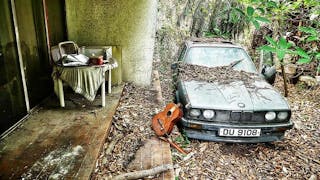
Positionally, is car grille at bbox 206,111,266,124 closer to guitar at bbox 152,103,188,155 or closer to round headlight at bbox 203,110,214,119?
round headlight at bbox 203,110,214,119

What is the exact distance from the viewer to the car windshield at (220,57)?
194 inches

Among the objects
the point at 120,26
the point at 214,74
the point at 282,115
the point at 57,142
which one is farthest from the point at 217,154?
the point at 120,26

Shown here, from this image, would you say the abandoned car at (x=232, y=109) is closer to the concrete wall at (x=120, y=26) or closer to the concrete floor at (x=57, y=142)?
the concrete floor at (x=57, y=142)

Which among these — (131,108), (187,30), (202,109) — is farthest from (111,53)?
(187,30)

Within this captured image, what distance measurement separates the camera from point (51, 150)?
120 inches

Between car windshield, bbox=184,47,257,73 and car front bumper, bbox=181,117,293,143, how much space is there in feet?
4.89

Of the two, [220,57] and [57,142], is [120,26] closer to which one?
[220,57]

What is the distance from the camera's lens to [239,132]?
3.66 m

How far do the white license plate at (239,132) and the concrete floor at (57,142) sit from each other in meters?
1.68

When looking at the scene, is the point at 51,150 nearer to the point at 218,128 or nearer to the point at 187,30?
the point at 218,128

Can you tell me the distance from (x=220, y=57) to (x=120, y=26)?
224cm

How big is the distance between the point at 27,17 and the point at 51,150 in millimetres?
2150

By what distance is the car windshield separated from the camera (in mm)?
4940

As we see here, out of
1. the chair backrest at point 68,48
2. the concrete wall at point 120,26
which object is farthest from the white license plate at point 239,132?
the chair backrest at point 68,48
